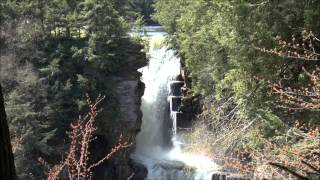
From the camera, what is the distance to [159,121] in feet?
82.1

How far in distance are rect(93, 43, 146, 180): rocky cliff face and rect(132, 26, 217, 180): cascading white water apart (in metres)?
1.14

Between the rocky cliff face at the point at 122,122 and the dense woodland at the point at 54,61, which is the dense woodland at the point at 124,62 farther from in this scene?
the rocky cliff face at the point at 122,122

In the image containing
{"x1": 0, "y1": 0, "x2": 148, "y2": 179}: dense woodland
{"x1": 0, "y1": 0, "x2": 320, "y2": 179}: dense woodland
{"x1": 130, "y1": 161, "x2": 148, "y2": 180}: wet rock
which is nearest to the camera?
{"x1": 0, "y1": 0, "x2": 320, "y2": 179}: dense woodland

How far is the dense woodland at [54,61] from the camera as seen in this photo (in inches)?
728

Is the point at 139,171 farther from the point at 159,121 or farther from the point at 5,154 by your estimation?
the point at 5,154

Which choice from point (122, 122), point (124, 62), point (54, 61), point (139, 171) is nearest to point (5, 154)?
point (54, 61)

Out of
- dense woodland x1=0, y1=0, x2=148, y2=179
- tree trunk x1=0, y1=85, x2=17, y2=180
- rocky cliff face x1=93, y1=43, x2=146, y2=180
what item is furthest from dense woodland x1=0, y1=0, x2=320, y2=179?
tree trunk x1=0, y1=85, x2=17, y2=180

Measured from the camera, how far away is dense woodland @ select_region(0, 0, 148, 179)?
18500 millimetres

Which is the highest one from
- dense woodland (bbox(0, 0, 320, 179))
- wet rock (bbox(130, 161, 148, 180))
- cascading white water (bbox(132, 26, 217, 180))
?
dense woodland (bbox(0, 0, 320, 179))

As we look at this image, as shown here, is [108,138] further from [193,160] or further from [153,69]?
[153,69]

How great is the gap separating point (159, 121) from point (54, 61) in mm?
6958

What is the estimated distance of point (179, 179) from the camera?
20.2 metres

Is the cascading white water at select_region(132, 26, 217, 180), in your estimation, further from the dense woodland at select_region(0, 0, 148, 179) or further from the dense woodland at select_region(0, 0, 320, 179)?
the dense woodland at select_region(0, 0, 148, 179)

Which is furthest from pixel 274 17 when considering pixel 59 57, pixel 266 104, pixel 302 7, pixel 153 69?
pixel 153 69
